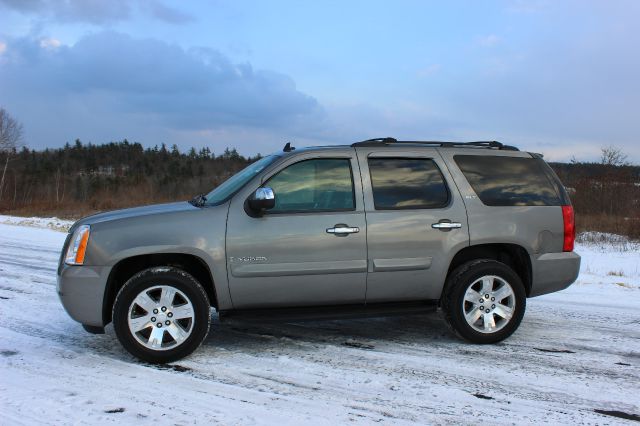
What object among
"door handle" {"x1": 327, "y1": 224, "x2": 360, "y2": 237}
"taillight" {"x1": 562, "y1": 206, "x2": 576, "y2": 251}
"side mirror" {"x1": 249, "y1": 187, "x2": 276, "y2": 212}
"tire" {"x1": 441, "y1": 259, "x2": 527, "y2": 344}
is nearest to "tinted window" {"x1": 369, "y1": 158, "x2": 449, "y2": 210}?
"door handle" {"x1": 327, "y1": 224, "x2": 360, "y2": 237}

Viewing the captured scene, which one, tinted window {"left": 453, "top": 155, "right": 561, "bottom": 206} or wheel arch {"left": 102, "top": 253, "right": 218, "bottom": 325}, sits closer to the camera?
wheel arch {"left": 102, "top": 253, "right": 218, "bottom": 325}

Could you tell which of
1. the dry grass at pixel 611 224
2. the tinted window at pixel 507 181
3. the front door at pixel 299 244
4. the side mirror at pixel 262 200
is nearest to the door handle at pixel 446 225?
the tinted window at pixel 507 181

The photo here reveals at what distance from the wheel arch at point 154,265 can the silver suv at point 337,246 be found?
0.01 metres

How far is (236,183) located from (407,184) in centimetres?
163

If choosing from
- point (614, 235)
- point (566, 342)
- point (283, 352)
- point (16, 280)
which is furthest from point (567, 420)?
point (614, 235)

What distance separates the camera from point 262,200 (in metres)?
4.21

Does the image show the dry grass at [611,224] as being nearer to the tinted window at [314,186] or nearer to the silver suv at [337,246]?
the silver suv at [337,246]

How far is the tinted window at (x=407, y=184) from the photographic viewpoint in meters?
4.69

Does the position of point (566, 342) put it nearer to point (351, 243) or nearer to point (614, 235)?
point (351, 243)

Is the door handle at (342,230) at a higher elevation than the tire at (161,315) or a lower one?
higher

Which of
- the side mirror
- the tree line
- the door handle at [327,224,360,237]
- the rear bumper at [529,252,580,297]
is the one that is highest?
the tree line

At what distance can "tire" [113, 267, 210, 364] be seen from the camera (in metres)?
4.14

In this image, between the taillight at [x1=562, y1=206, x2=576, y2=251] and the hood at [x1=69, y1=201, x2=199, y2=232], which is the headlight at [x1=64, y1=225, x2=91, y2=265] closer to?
the hood at [x1=69, y1=201, x2=199, y2=232]

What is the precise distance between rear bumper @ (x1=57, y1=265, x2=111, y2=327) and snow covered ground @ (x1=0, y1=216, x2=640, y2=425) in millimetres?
435
